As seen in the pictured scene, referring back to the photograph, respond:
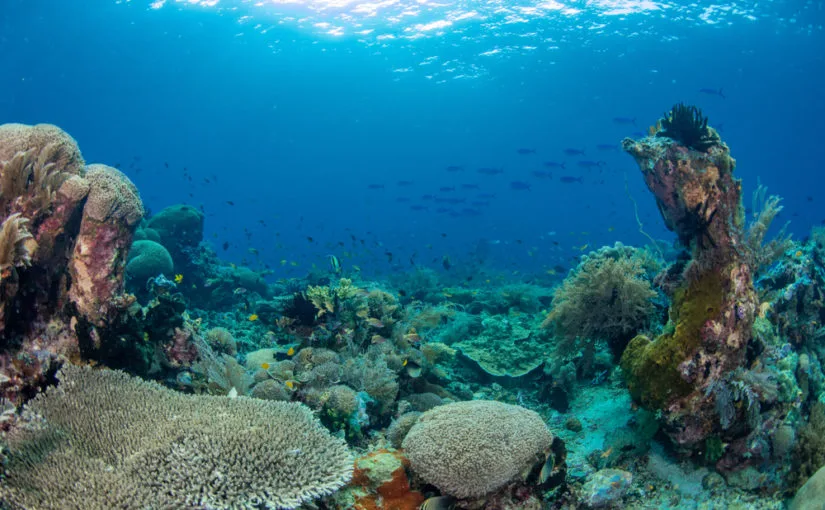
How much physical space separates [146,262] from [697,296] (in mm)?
14629

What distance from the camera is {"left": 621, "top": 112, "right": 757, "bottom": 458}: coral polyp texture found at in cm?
508

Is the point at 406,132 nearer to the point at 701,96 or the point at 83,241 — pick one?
the point at 701,96

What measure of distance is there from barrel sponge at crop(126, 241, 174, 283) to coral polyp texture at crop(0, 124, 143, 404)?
9.51 m

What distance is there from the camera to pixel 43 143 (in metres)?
5.10

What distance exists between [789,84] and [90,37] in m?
69.7

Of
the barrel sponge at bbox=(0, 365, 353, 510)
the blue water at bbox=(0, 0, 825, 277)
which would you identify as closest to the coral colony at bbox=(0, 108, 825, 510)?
the barrel sponge at bbox=(0, 365, 353, 510)

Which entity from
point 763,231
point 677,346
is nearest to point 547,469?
point 677,346

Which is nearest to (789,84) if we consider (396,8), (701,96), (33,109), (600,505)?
(701,96)

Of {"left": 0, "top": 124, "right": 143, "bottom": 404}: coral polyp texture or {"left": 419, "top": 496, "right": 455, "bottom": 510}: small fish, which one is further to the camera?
{"left": 0, "top": 124, "right": 143, "bottom": 404}: coral polyp texture

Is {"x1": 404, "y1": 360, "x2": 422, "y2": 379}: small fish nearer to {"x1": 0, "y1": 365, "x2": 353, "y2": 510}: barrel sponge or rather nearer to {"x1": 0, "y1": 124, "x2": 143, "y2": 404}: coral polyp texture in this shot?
{"x1": 0, "y1": 365, "x2": 353, "y2": 510}: barrel sponge

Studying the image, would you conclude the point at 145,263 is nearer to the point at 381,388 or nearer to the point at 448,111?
the point at 381,388

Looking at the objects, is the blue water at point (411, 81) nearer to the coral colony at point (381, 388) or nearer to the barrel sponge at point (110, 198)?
the coral colony at point (381, 388)

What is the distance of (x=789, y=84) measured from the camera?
44000 mm

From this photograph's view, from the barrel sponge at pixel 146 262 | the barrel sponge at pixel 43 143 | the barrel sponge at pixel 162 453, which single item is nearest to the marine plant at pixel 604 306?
the barrel sponge at pixel 162 453
